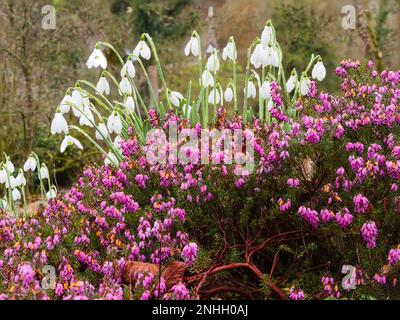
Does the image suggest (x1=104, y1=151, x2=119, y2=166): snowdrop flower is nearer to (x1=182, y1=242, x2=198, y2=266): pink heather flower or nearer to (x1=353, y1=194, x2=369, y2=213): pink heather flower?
(x1=182, y1=242, x2=198, y2=266): pink heather flower

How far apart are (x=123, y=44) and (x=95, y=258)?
11.5 metres

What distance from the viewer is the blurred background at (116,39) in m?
10.4

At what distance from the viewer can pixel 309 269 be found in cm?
322

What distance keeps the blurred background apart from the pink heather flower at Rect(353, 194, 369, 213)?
665cm

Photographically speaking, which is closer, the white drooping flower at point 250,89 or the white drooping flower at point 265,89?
the white drooping flower at point 265,89

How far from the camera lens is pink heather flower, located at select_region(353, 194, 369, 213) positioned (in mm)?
2967

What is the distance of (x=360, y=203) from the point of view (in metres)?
2.98

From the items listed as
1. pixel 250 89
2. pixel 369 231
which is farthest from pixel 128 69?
pixel 369 231

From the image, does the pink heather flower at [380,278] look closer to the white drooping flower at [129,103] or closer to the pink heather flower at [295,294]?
the pink heather flower at [295,294]

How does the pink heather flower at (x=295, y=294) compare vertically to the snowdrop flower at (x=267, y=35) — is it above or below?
below

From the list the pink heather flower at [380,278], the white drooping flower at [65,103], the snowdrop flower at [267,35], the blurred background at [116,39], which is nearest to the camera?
the pink heather flower at [380,278]

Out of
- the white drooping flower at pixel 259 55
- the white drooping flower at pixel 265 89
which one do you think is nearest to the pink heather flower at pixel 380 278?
the white drooping flower at pixel 265 89

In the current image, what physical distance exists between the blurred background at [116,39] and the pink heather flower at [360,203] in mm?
6652

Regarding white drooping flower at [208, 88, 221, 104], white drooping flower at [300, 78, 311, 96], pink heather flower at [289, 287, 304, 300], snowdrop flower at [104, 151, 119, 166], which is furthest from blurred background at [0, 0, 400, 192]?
pink heather flower at [289, 287, 304, 300]
